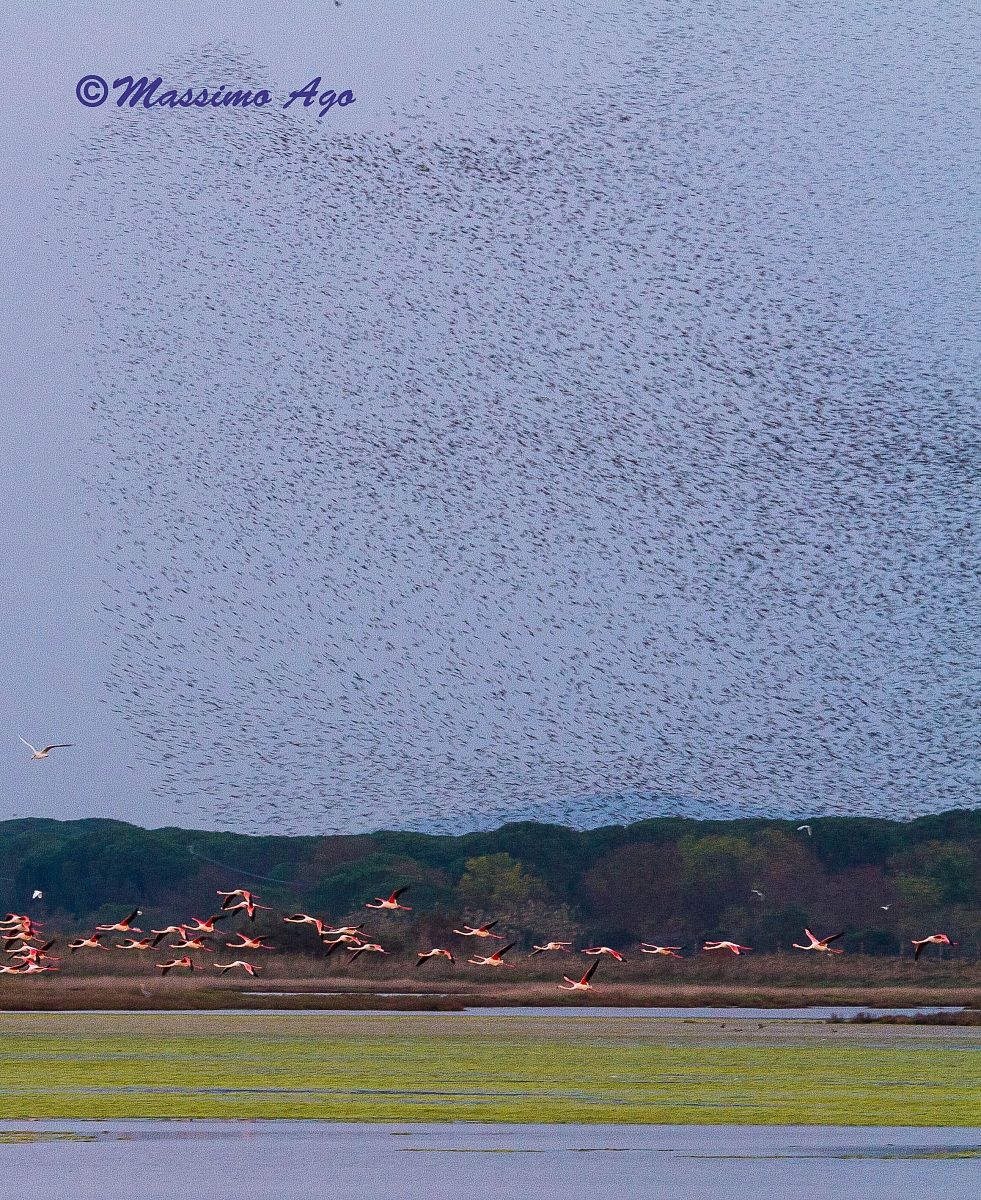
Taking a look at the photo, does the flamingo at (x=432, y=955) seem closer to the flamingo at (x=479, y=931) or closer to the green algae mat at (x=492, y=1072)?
the flamingo at (x=479, y=931)

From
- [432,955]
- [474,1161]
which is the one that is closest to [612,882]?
[432,955]

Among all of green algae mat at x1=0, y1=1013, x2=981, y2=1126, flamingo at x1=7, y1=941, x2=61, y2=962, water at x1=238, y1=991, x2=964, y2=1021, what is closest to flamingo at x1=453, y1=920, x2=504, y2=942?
water at x1=238, y1=991, x2=964, y2=1021

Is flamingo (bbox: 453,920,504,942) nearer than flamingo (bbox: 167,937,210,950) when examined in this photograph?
Yes

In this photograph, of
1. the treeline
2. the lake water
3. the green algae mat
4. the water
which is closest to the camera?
the lake water

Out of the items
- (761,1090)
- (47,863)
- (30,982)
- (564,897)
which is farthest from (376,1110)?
(47,863)

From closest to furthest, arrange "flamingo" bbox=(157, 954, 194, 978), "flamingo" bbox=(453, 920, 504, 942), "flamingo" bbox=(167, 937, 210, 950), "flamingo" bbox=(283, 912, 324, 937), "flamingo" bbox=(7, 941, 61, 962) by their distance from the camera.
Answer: "flamingo" bbox=(283, 912, 324, 937)
"flamingo" bbox=(453, 920, 504, 942)
"flamingo" bbox=(7, 941, 61, 962)
"flamingo" bbox=(167, 937, 210, 950)
"flamingo" bbox=(157, 954, 194, 978)

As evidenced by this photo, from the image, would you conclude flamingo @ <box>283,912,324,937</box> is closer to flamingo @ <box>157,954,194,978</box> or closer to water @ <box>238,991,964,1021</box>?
water @ <box>238,991,964,1021</box>

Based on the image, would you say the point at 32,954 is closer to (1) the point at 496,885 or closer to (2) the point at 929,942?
(2) the point at 929,942

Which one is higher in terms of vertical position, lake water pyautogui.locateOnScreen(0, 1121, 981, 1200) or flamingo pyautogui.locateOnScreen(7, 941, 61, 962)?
flamingo pyautogui.locateOnScreen(7, 941, 61, 962)
